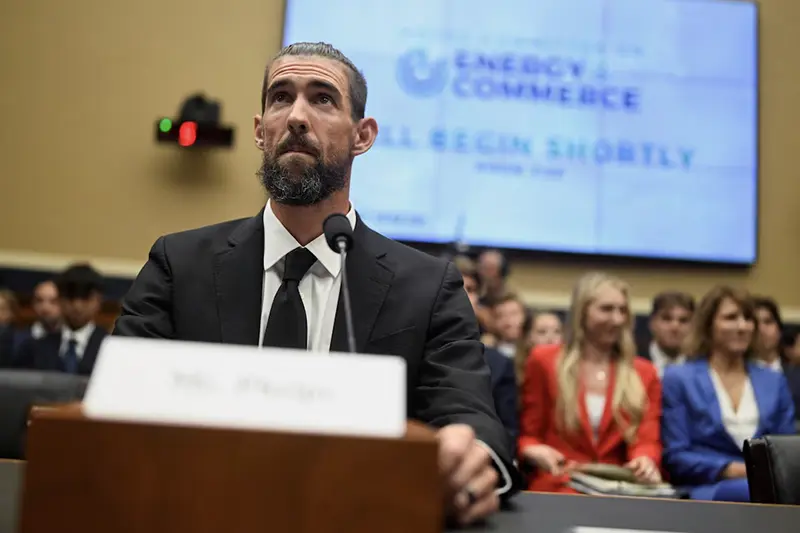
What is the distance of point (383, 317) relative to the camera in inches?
59.7

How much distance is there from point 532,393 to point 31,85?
4.56 metres

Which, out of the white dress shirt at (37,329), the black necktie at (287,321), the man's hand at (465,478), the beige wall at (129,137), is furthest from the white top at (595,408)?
the white dress shirt at (37,329)

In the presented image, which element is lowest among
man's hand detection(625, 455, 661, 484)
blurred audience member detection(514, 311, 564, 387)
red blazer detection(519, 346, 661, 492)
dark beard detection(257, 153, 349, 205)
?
man's hand detection(625, 455, 661, 484)

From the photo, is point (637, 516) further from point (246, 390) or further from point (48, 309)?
point (48, 309)

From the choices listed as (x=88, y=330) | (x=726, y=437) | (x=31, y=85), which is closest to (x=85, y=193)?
(x=31, y=85)

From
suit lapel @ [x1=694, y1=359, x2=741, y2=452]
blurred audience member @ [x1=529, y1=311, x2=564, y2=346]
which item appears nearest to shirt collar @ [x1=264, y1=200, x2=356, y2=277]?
suit lapel @ [x1=694, y1=359, x2=741, y2=452]

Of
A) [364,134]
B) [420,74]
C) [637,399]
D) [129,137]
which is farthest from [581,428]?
[129,137]

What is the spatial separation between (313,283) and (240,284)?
0.13 m

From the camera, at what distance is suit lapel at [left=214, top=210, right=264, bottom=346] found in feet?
4.85

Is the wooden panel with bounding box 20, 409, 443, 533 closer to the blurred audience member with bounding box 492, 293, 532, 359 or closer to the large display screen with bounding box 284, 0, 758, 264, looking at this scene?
the blurred audience member with bounding box 492, 293, 532, 359

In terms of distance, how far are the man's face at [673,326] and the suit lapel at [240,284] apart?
3352 mm

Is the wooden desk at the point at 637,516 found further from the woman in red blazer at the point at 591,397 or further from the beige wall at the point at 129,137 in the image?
the beige wall at the point at 129,137

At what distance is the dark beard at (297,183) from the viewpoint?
5.15ft

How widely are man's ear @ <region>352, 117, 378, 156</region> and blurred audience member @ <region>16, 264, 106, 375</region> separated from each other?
9.36 ft
